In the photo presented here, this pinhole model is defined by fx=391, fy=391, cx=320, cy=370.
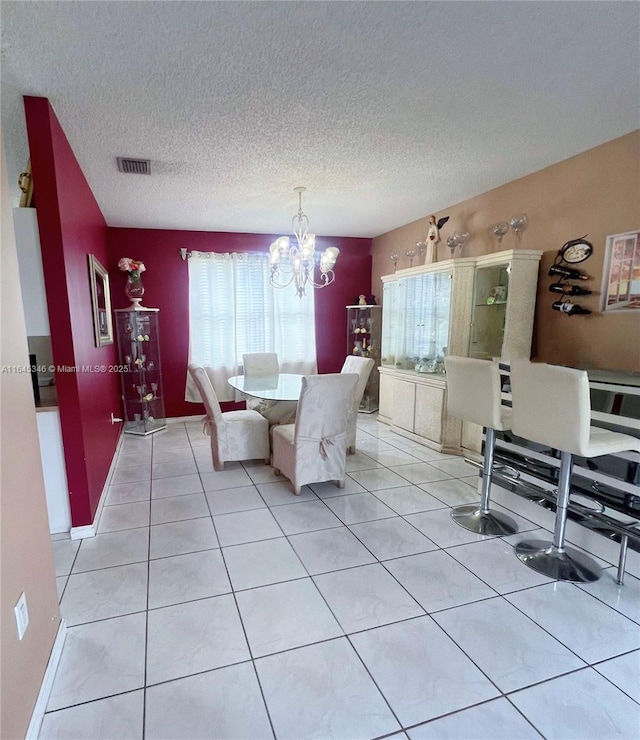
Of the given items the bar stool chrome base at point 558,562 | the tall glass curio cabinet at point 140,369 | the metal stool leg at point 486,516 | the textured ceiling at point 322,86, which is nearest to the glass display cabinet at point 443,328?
the textured ceiling at point 322,86

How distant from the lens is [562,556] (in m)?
2.19

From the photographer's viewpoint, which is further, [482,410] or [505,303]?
[505,303]

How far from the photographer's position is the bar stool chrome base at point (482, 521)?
250 centimetres

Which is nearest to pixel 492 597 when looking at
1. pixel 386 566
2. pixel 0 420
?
pixel 386 566

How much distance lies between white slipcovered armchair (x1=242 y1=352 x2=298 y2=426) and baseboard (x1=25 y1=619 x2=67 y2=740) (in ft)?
6.95

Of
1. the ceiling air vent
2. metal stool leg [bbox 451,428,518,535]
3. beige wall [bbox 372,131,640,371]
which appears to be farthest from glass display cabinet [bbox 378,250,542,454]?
the ceiling air vent

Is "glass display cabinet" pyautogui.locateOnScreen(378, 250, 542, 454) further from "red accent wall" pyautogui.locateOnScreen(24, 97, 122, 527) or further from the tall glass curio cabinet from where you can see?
"red accent wall" pyautogui.locateOnScreen(24, 97, 122, 527)

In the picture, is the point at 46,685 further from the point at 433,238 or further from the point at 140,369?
the point at 433,238

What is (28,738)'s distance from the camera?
1227mm

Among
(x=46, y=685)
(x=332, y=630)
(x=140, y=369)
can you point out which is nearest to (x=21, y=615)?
(x=46, y=685)

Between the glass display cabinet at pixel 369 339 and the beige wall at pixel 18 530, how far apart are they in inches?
172

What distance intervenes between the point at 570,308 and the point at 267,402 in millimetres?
2656

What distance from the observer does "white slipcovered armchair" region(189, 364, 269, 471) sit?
Result: 3412mm

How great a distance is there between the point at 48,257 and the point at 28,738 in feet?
7.00
